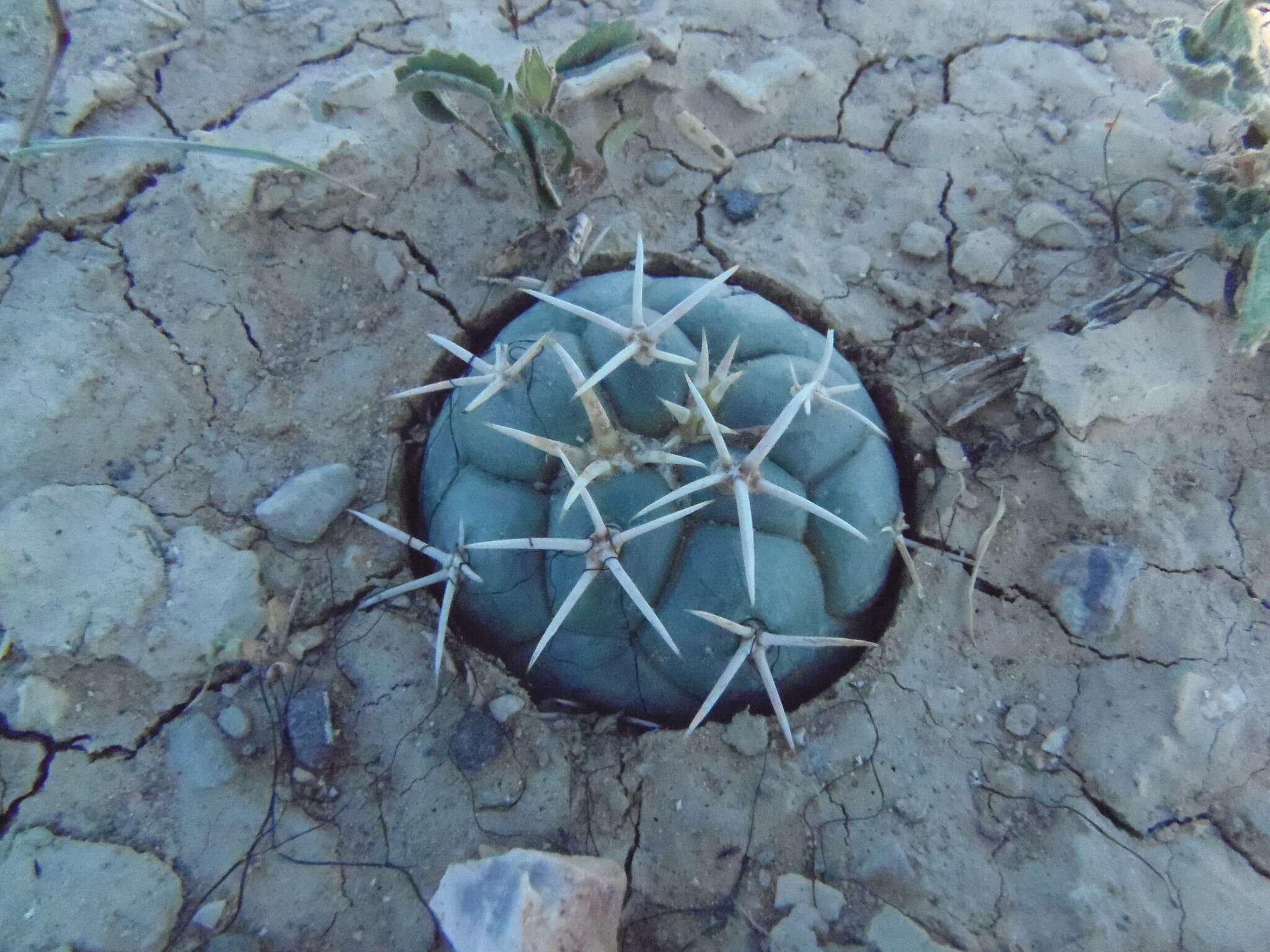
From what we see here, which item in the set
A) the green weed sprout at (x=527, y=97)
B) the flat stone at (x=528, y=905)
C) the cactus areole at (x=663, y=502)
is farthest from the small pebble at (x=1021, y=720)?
the green weed sprout at (x=527, y=97)

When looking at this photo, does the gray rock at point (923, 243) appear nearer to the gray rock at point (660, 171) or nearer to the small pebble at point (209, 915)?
the gray rock at point (660, 171)

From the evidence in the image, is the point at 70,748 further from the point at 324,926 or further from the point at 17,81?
the point at 17,81

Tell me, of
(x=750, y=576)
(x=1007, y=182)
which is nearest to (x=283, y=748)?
(x=750, y=576)

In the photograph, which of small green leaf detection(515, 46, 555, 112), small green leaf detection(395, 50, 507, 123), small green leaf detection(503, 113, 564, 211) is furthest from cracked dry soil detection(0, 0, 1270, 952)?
small green leaf detection(395, 50, 507, 123)

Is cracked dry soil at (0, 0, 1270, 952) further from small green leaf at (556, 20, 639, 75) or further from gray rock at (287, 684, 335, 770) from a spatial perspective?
small green leaf at (556, 20, 639, 75)

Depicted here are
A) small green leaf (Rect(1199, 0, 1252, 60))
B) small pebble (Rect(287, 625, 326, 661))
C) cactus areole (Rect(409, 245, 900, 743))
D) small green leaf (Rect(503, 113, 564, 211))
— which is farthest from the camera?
small green leaf (Rect(503, 113, 564, 211))
